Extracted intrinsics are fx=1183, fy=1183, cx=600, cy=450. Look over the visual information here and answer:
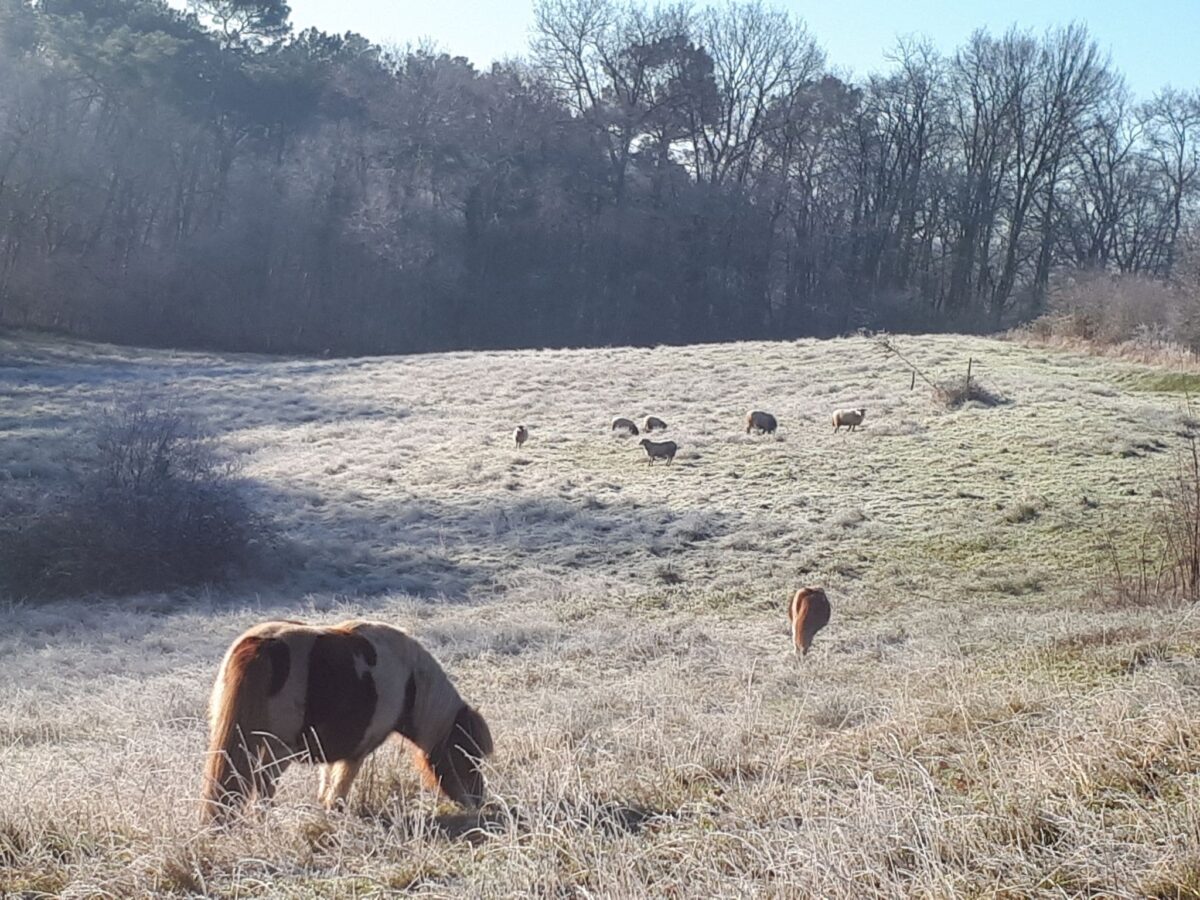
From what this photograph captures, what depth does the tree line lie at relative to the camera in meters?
47.0

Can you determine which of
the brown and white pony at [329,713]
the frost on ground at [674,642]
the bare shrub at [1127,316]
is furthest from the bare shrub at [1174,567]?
the bare shrub at [1127,316]

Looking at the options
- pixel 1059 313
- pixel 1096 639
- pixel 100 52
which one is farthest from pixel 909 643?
pixel 100 52

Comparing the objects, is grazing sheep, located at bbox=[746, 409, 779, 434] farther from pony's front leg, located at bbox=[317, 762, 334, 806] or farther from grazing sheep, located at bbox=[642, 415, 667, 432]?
pony's front leg, located at bbox=[317, 762, 334, 806]

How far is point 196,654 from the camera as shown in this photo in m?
11.7

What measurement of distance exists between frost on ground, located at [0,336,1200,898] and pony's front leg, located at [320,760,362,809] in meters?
0.09

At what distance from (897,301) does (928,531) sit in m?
37.6

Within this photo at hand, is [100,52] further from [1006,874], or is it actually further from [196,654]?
[1006,874]

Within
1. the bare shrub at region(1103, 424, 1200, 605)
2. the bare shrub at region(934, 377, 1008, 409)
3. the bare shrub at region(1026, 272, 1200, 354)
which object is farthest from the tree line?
the bare shrub at region(1103, 424, 1200, 605)

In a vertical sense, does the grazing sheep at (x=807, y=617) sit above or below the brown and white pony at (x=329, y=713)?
below

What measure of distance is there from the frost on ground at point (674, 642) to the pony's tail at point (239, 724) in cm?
18

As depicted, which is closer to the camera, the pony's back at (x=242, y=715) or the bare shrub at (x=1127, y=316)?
the pony's back at (x=242, y=715)

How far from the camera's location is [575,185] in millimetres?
52094

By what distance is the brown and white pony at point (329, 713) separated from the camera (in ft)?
15.6

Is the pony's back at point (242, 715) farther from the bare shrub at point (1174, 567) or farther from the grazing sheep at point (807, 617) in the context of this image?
the bare shrub at point (1174, 567)
